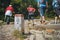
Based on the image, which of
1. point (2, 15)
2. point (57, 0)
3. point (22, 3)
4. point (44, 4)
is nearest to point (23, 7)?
point (22, 3)

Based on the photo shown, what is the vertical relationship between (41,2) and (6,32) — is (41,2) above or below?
above

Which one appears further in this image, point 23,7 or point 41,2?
point 23,7

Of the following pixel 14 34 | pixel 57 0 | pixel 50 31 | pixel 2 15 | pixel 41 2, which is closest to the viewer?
pixel 50 31

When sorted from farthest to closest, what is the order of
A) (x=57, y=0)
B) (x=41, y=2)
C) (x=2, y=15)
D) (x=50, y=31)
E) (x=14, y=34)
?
(x=2, y=15), (x=57, y=0), (x=41, y=2), (x=14, y=34), (x=50, y=31)

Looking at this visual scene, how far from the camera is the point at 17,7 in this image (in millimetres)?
23406

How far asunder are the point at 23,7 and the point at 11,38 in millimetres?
11337

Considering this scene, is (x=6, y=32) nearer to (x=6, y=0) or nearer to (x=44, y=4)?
(x=44, y=4)

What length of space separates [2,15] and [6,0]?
1566 mm

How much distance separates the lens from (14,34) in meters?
12.4

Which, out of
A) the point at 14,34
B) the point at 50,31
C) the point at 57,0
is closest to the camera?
the point at 50,31

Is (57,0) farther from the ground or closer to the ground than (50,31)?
farther from the ground

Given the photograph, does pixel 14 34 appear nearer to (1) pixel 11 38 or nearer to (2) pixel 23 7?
(1) pixel 11 38

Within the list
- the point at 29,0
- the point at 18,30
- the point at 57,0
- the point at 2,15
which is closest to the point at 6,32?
the point at 18,30

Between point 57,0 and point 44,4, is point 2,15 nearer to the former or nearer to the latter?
point 57,0
